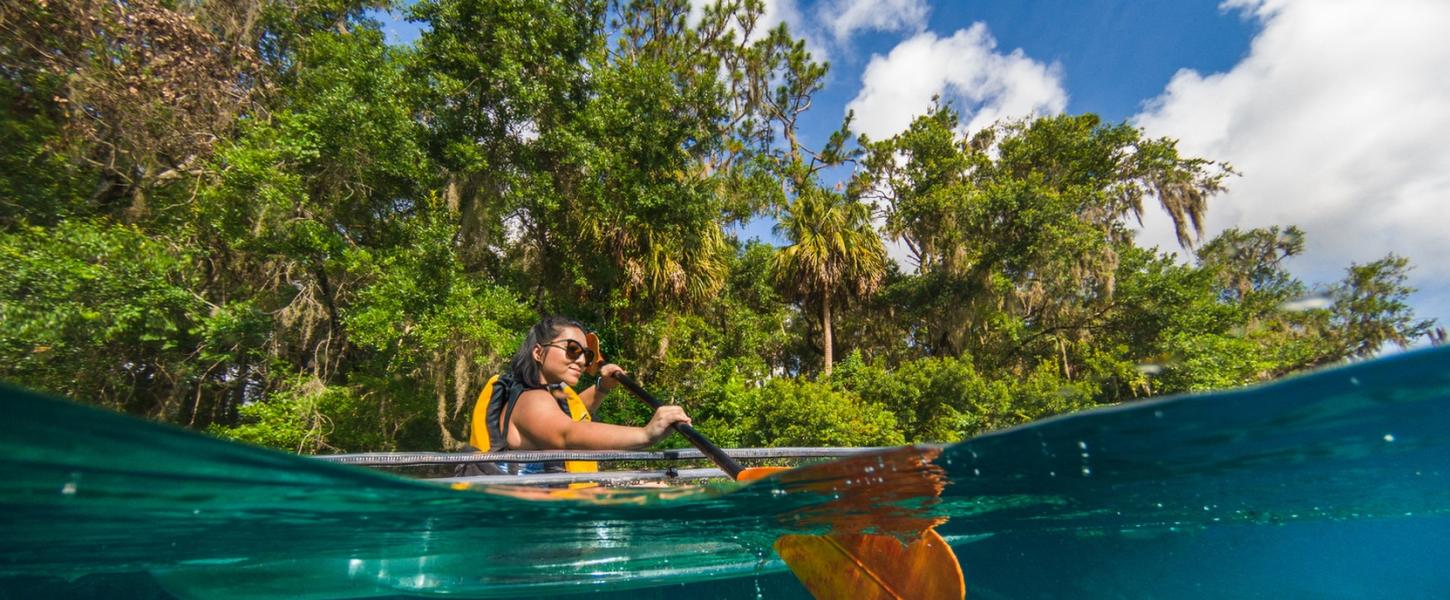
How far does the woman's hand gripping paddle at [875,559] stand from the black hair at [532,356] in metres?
0.62

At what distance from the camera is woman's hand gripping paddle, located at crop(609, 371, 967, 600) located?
3285 mm

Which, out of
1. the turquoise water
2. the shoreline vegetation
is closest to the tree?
the shoreline vegetation

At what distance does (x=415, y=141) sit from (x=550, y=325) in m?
7.03

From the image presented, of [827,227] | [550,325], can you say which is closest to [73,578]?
[550,325]

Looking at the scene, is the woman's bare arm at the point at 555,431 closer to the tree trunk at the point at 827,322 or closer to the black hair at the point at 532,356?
the black hair at the point at 532,356

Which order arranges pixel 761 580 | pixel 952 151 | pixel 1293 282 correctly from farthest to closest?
pixel 1293 282 → pixel 952 151 → pixel 761 580

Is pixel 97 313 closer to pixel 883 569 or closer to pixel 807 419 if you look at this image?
pixel 883 569

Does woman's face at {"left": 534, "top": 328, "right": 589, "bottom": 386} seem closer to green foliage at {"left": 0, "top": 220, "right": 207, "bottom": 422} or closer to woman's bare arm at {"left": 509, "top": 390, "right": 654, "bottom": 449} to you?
woman's bare arm at {"left": 509, "top": 390, "right": 654, "bottom": 449}

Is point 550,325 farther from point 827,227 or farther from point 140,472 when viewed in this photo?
point 827,227

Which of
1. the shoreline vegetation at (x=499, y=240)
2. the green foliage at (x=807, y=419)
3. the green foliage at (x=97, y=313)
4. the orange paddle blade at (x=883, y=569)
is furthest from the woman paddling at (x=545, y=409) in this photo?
the green foliage at (x=807, y=419)

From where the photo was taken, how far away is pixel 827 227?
1415cm

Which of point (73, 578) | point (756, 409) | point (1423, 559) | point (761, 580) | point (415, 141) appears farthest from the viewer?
point (1423, 559)

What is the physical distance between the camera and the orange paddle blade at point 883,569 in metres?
→ 3.40

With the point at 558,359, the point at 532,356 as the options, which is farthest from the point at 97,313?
the point at 558,359
